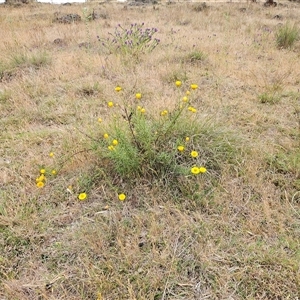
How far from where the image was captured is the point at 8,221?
5.50 feet

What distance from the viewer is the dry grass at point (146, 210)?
53.9 inches

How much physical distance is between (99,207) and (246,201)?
3.42 feet

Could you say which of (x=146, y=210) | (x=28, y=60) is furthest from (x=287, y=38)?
(x=146, y=210)

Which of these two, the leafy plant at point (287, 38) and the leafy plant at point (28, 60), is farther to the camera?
the leafy plant at point (287, 38)

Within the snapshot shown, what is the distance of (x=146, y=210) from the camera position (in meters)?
1.75

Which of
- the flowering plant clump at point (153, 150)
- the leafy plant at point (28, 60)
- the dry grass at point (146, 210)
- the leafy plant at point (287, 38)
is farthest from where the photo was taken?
the leafy plant at point (287, 38)

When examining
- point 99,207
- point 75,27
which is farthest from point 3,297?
point 75,27

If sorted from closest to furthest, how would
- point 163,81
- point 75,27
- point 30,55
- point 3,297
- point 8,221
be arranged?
point 3,297 < point 8,221 < point 163,81 < point 30,55 < point 75,27

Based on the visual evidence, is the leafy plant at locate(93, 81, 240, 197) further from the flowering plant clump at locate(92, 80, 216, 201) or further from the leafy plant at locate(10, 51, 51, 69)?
the leafy plant at locate(10, 51, 51, 69)

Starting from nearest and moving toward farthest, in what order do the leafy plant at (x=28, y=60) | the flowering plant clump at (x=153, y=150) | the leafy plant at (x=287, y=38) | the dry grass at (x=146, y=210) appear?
the dry grass at (x=146, y=210) → the flowering plant clump at (x=153, y=150) → the leafy plant at (x=28, y=60) → the leafy plant at (x=287, y=38)

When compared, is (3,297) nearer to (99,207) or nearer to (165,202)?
(99,207)

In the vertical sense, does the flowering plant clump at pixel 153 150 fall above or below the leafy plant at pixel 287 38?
below

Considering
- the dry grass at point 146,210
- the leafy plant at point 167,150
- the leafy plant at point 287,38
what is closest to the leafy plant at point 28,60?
the dry grass at point 146,210

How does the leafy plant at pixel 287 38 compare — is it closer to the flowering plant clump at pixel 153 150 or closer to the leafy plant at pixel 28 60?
the flowering plant clump at pixel 153 150
